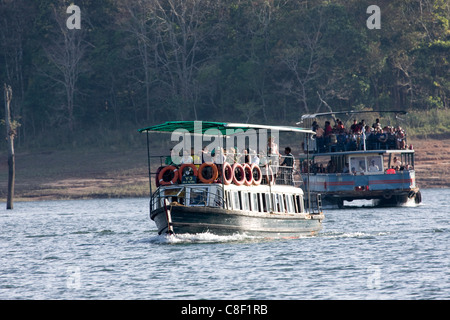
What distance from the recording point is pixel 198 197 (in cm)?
3369

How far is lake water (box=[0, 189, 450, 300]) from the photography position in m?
24.9

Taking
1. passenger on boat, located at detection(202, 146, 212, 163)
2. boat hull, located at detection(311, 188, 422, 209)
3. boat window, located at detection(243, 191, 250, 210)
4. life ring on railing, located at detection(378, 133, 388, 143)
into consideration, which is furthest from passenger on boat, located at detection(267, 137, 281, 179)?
life ring on railing, located at detection(378, 133, 388, 143)

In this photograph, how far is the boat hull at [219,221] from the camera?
32250 millimetres

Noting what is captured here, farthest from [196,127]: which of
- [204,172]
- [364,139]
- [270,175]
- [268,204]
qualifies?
[364,139]

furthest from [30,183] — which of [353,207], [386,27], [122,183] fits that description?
[386,27]

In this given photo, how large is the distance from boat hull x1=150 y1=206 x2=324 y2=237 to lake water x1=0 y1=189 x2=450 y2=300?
37 cm

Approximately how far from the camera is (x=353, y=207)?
58.1m

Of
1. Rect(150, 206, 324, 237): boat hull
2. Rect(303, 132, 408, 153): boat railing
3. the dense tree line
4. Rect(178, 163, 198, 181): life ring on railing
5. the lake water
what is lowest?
the lake water

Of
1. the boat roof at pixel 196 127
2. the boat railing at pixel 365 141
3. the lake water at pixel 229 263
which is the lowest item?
the lake water at pixel 229 263

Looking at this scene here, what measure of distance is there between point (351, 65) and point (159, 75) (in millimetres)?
20312

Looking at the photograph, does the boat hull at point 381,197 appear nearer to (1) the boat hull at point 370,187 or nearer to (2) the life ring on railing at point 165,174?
(1) the boat hull at point 370,187

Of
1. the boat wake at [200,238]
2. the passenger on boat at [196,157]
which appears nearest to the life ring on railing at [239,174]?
the passenger on boat at [196,157]

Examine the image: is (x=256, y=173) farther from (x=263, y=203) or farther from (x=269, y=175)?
(x=263, y=203)

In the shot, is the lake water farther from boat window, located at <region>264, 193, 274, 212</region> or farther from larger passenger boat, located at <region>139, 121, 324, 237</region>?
boat window, located at <region>264, 193, 274, 212</region>
